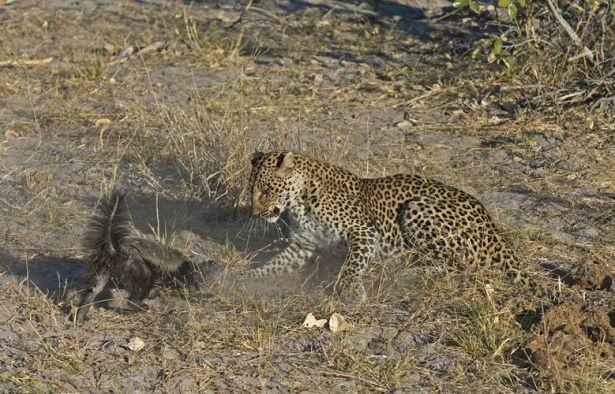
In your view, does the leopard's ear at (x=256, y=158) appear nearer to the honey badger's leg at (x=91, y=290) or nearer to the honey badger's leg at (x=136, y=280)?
the honey badger's leg at (x=136, y=280)

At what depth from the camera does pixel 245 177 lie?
26.4ft

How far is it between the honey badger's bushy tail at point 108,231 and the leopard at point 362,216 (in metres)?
1.29

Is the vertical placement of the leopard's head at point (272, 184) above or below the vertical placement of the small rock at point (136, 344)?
above

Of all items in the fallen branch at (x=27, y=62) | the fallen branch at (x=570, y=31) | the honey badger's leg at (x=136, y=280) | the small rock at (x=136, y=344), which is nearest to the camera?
the small rock at (x=136, y=344)

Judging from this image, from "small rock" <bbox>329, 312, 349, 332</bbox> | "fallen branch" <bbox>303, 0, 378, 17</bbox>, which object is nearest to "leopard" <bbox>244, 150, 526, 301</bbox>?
"small rock" <bbox>329, 312, 349, 332</bbox>

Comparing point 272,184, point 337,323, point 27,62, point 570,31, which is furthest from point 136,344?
point 27,62

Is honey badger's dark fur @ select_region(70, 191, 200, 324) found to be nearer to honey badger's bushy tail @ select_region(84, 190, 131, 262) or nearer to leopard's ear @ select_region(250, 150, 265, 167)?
honey badger's bushy tail @ select_region(84, 190, 131, 262)

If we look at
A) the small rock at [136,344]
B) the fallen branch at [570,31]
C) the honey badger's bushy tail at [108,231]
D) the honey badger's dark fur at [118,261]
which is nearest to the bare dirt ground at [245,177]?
the small rock at [136,344]

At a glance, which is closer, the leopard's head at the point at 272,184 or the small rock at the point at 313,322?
the small rock at the point at 313,322

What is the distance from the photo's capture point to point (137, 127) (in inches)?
363

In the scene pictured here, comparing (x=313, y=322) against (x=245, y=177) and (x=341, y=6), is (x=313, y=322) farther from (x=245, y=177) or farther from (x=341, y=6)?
(x=341, y=6)

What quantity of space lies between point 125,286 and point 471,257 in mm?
2240

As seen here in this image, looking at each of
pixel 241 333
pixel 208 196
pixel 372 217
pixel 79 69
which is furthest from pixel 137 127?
pixel 241 333

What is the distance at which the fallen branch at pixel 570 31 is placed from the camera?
9.43 m
